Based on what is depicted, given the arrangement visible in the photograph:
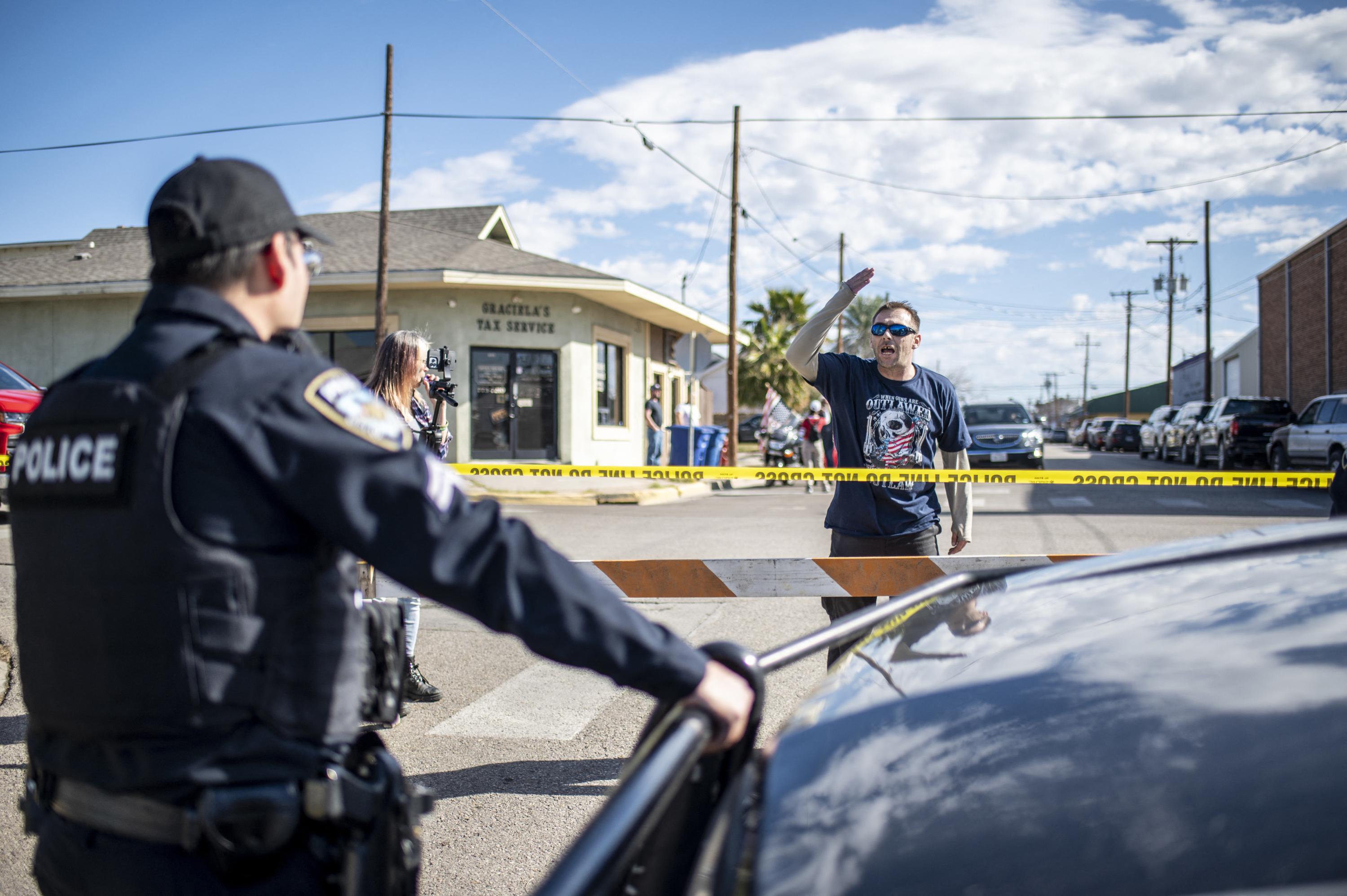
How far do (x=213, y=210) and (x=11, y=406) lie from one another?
10.8 metres

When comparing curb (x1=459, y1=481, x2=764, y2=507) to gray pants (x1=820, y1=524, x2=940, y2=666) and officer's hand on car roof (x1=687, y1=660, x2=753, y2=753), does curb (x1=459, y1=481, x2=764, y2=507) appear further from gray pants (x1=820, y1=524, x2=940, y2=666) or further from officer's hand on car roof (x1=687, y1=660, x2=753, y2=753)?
officer's hand on car roof (x1=687, y1=660, x2=753, y2=753)

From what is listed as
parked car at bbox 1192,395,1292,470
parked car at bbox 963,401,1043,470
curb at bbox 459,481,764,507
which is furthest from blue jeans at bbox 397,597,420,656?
parked car at bbox 1192,395,1292,470

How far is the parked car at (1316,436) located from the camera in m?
18.7

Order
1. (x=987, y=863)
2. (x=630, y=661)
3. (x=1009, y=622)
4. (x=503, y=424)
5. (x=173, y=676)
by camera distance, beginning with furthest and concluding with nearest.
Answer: (x=503, y=424), (x=1009, y=622), (x=630, y=661), (x=173, y=676), (x=987, y=863)

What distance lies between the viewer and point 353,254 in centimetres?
2350

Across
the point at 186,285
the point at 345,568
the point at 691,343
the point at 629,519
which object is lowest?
the point at 629,519

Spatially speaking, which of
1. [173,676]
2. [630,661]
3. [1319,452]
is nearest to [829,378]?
[630,661]

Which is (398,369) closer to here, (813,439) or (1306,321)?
(813,439)

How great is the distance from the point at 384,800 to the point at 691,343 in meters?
27.8

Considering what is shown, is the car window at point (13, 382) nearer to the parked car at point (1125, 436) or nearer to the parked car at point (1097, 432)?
the parked car at point (1125, 436)

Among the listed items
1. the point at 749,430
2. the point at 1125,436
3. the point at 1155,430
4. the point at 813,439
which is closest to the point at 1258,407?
the point at 1155,430

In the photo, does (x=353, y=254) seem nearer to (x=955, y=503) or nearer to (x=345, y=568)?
(x=955, y=503)

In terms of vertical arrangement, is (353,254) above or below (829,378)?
above

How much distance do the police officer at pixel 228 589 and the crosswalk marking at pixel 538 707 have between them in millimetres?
3181
